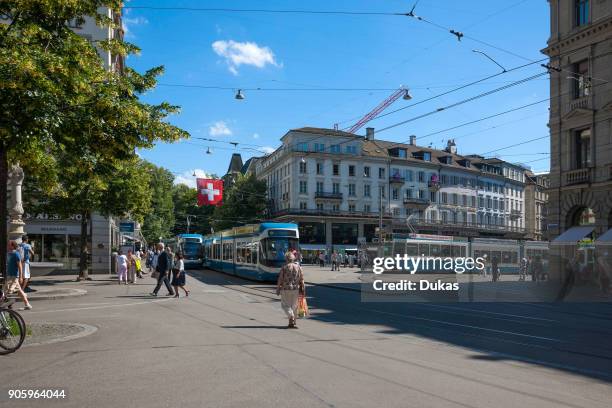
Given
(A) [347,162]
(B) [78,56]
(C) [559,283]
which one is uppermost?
(A) [347,162]

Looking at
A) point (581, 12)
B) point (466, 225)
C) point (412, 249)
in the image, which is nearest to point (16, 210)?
point (412, 249)

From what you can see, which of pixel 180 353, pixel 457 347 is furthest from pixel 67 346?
pixel 457 347

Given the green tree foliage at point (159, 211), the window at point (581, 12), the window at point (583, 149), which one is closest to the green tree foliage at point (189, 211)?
the green tree foliage at point (159, 211)

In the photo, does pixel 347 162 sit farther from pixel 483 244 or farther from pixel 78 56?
pixel 78 56

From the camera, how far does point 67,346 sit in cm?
953

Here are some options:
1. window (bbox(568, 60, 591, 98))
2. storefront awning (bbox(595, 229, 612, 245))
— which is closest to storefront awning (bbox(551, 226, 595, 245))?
storefront awning (bbox(595, 229, 612, 245))

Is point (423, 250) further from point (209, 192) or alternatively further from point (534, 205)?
point (534, 205)

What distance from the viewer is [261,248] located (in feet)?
93.1

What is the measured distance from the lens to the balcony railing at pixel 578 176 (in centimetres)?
2967

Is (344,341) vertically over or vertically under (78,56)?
under

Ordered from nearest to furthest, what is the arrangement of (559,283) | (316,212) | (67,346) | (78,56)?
(67,346) < (78,56) < (559,283) < (316,212)

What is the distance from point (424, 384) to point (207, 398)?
2727 mm

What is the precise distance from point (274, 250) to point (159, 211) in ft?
181

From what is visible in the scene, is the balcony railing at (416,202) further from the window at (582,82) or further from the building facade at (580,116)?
the window at (582,82)
